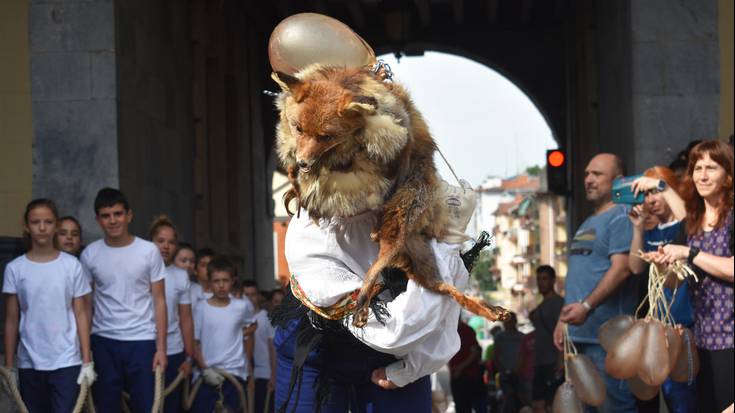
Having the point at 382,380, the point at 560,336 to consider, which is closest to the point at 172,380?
the point at 560,336

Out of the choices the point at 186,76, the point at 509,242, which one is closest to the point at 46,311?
the point at 186,76

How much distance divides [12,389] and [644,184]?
3.69m

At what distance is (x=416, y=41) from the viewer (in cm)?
2439

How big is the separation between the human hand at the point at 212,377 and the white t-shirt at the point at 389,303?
569 cm

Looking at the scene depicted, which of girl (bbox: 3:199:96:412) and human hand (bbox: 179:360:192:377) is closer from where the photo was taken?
girl (bbox: 3:199:96:412)

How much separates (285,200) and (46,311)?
385 cm

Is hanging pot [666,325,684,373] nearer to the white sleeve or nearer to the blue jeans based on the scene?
the blue jeans

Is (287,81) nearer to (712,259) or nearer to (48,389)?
(712,259)

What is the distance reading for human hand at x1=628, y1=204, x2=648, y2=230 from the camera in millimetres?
7379

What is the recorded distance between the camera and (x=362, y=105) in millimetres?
4051

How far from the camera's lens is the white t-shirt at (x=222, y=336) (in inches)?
399

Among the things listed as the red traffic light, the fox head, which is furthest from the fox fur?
the red traffic light

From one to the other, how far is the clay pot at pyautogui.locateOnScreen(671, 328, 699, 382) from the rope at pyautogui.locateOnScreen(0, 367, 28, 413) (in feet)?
11.6

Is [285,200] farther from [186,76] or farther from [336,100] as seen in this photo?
[186,76]
